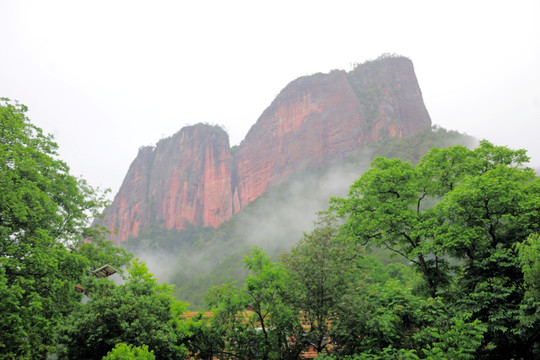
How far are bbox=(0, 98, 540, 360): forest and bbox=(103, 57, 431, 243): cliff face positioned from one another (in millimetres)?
77242

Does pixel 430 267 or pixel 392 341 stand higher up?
pixel 430 267

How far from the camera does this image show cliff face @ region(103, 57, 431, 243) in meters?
92.8

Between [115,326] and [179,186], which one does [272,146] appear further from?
[115,326]

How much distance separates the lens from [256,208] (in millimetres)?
91938

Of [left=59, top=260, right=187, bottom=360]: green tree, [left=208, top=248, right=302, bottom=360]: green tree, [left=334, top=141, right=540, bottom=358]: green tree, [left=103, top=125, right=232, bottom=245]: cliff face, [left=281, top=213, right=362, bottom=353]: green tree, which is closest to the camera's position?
[left=59, top=260, right=187, bottom=360]: green tree

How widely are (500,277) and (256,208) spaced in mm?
81638

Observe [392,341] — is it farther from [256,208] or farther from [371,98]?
[371,98]

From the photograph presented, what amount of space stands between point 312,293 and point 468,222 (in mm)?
6082

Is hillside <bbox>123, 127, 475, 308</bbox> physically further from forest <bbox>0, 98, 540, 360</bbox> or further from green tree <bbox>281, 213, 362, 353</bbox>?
green tree <bbox>281, 213, 362, 353</bbox>

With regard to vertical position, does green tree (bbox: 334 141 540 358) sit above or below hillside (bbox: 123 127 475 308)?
below

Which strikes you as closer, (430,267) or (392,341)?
(392,341)

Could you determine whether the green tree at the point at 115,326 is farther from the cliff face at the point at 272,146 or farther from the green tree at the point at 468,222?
the cliff face at the point at 272,146

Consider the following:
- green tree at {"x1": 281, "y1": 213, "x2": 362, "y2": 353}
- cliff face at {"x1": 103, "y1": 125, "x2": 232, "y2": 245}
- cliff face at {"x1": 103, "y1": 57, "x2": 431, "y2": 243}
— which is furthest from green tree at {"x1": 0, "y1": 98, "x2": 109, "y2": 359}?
cliff face at {"x1": 103, "y1": 125, "x2": 232, "y2": 245}

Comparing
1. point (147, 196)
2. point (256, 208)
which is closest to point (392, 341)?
point (256, 208)
